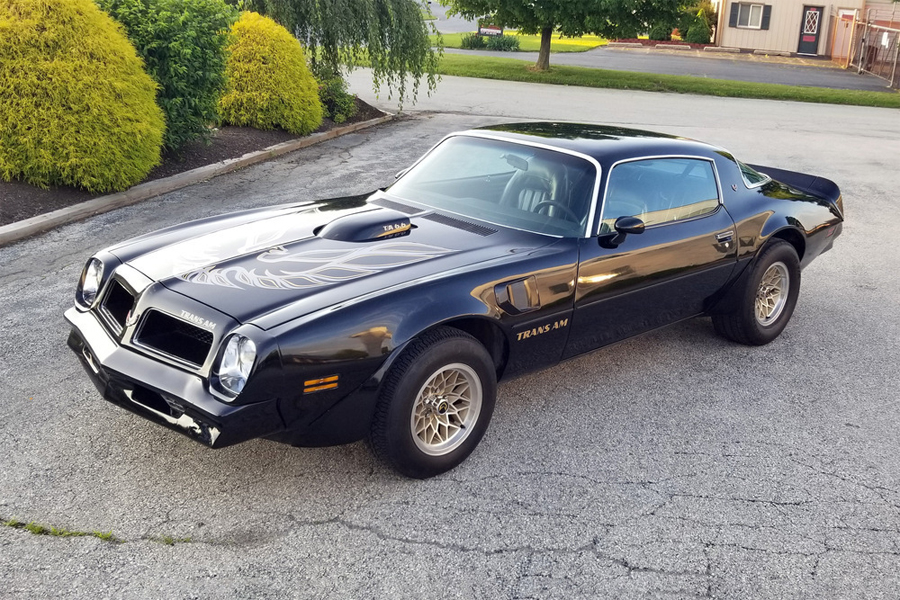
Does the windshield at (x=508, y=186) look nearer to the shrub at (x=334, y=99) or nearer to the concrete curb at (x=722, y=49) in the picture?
the shrub at (x=334, y=99)

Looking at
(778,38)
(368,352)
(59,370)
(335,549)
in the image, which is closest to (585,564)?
(335,549)

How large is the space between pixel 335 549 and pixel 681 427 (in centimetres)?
206

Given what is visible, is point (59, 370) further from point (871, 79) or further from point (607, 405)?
point (871, 79)

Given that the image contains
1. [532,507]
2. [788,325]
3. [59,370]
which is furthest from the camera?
[788,325]

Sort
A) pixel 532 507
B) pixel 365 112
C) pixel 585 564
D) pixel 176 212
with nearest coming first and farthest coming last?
pixel 585 564
pixel 532 507
pixel 176 212
pixel 365 112

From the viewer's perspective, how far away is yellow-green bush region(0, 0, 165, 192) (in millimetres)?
8188

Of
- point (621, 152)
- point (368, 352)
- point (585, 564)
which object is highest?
point (621, 152)

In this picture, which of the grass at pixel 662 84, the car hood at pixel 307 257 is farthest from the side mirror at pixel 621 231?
the grass at pixel 662 84

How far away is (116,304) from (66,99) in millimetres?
5336

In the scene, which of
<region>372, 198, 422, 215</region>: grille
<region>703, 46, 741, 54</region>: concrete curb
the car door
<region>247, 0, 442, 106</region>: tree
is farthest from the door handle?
<region>703, 46, 741, 54</region>: concrete curb

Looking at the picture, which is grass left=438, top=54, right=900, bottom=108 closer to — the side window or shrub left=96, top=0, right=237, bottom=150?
shrub left=96, top=0, right=237, bottom=150

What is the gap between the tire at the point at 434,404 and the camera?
3.52 m

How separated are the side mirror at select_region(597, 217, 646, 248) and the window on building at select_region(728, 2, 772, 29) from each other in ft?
129

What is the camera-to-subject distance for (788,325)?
602cm
